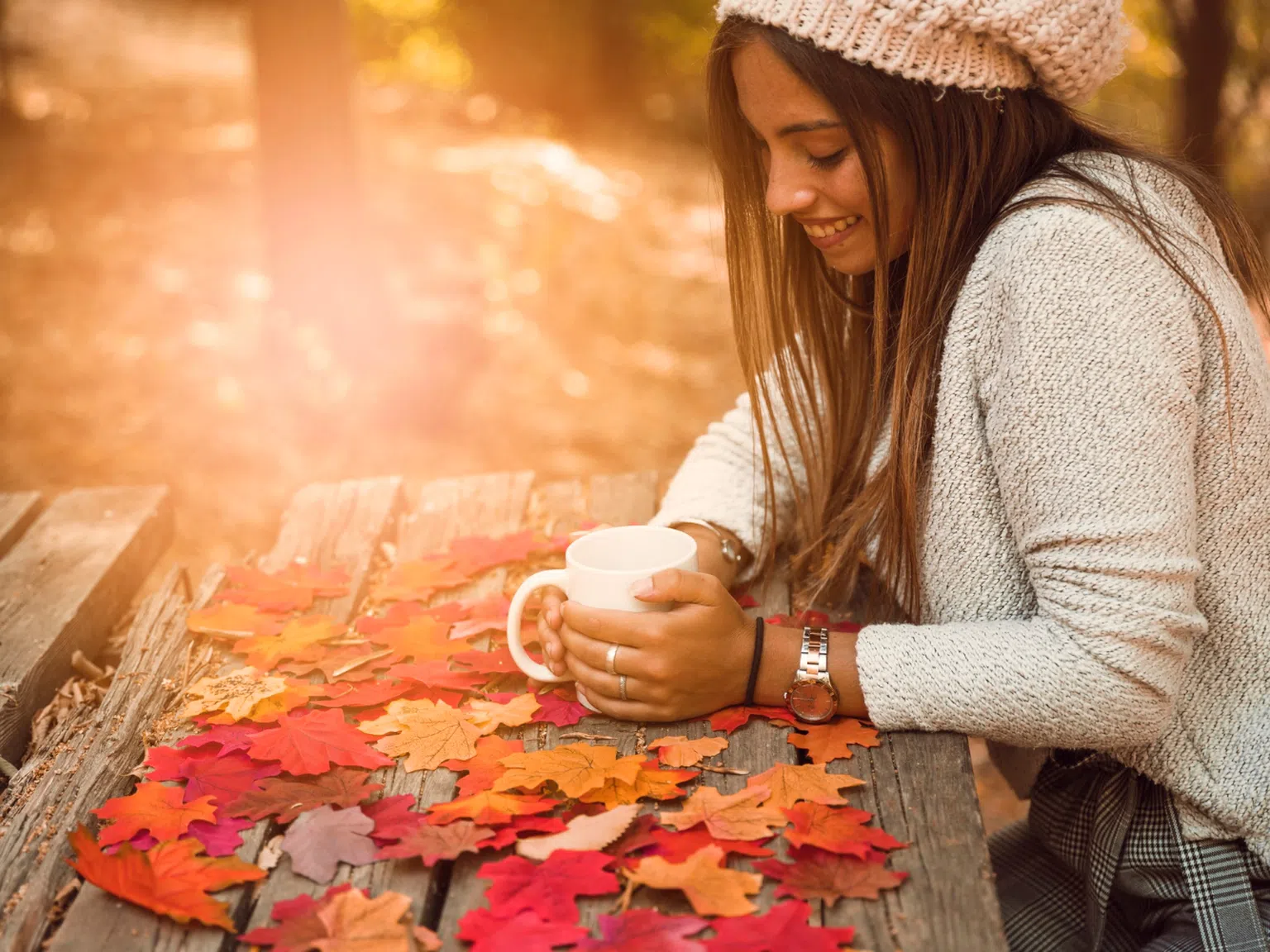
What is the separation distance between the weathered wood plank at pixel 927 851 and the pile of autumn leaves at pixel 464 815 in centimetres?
3

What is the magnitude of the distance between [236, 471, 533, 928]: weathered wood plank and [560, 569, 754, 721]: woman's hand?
0.27m

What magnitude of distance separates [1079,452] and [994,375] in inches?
7.6

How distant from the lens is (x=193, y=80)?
35.9 feet

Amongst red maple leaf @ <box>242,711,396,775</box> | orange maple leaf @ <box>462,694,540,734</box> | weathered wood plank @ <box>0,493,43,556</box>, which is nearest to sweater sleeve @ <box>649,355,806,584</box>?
orange maple leaf @ <box>462,694,540,734</box>

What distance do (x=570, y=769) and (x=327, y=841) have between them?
332 millimetres

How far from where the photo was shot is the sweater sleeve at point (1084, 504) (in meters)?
1.50

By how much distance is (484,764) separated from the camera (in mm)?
1601

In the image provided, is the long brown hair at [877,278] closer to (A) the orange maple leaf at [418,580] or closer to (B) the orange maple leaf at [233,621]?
(A) the orange maple leaf at [418,580]

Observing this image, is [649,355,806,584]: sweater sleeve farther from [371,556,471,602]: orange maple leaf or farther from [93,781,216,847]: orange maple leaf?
[93,781,216,847]: orange maple leaf

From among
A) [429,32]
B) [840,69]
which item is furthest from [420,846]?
[429,32]

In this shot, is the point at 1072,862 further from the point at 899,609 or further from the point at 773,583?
the point at 773,583

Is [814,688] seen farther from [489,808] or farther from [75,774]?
[75,774]

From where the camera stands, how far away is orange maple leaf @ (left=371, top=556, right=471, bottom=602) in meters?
2.14

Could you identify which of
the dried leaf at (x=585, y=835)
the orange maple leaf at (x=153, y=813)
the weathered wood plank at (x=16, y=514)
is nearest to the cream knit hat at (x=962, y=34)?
the dried leaf at (x=585, y=835)
